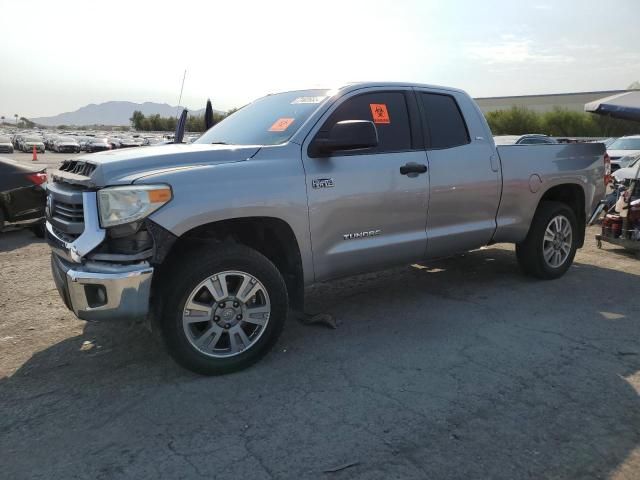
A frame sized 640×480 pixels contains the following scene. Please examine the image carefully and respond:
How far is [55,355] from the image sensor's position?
4004 millimetres

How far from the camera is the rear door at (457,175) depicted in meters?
4.75

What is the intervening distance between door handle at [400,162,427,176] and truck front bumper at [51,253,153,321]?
2.19m

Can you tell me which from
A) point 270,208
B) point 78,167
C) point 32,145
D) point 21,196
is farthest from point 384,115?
point 32,145

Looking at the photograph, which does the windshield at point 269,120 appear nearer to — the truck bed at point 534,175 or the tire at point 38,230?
the truck bed at point 534,175

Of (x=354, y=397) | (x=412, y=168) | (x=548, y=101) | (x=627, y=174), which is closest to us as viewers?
(x=354, y=397)

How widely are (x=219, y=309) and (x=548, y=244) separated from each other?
3900mm

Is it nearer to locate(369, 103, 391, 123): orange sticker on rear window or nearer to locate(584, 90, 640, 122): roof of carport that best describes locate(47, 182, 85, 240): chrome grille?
locate(369, 103, 391, 123): orange sticker on rear window

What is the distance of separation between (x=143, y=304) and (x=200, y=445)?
3.12ft

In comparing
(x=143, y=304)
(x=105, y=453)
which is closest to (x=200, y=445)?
(x=105, y=453)

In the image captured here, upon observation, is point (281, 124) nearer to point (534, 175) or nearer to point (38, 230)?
point (534, 175)

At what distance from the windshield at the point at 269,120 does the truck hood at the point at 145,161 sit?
347 millimetres

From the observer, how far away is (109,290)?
323 cm

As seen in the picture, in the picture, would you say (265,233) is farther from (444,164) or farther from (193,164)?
(444,164)

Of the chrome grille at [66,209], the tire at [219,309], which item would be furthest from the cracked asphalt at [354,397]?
the chrome grille at [66,209]
